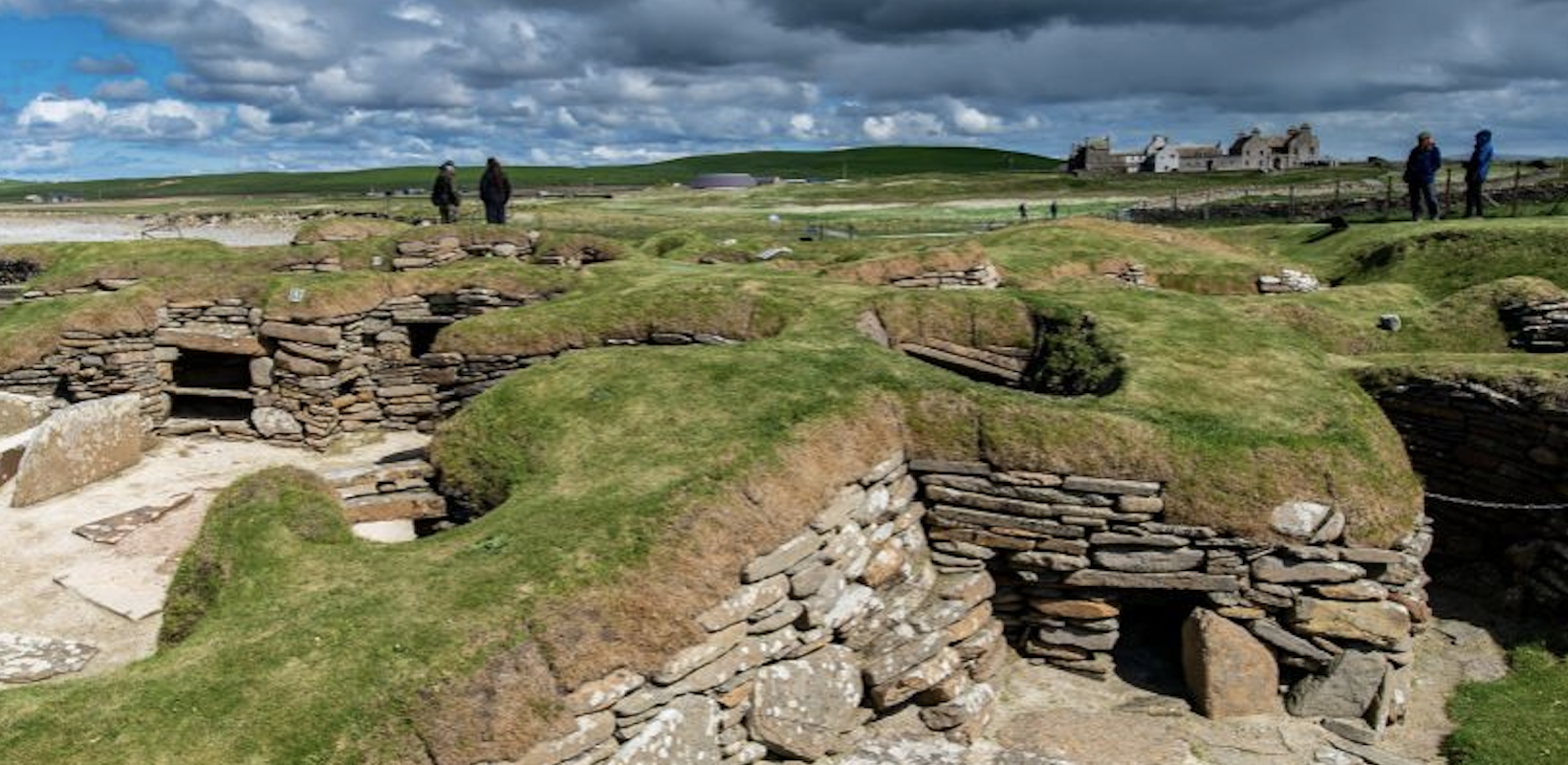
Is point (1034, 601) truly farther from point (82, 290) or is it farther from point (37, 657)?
point (82, 290)

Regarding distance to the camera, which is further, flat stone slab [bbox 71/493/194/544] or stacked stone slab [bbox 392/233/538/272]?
stacked stone slab [bbox 392/233/538/272]

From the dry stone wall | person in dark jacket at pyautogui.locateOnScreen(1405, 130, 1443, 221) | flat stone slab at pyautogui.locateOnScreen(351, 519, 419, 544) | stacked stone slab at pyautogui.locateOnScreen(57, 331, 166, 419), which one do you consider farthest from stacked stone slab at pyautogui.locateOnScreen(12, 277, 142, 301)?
person in dark jacket at pyautogui.locateOnScreen(1405, 130, 1443, 221)

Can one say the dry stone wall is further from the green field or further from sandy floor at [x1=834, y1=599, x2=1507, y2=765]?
the green field

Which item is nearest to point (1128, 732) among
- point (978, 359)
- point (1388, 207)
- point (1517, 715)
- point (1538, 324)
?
point (1517, 715)

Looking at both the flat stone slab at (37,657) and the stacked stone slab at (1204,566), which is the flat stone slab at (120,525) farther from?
the stacked stone slab at (1204,566)

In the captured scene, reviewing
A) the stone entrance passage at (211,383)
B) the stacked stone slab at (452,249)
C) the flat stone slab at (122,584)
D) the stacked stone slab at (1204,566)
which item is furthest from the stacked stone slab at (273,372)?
the stacked stone slab at (1204,566)

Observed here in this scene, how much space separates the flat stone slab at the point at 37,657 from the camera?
8.61 metres

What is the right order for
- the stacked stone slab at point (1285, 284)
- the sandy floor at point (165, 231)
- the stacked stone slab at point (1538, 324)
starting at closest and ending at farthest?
the stacked stone slab at point (1538, 324)
the stacked stone slab at point (1285, 284)
the sandy floor at point (165, 231)

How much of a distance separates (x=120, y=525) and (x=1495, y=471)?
17138 millimetres

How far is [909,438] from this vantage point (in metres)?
9.75

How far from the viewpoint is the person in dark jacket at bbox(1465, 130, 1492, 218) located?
21984mm

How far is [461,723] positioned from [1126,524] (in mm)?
6245

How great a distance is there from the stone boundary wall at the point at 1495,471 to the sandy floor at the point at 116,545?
14750mm

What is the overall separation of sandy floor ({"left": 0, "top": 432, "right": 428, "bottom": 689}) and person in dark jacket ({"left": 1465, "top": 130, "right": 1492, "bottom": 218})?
23.8 meters
